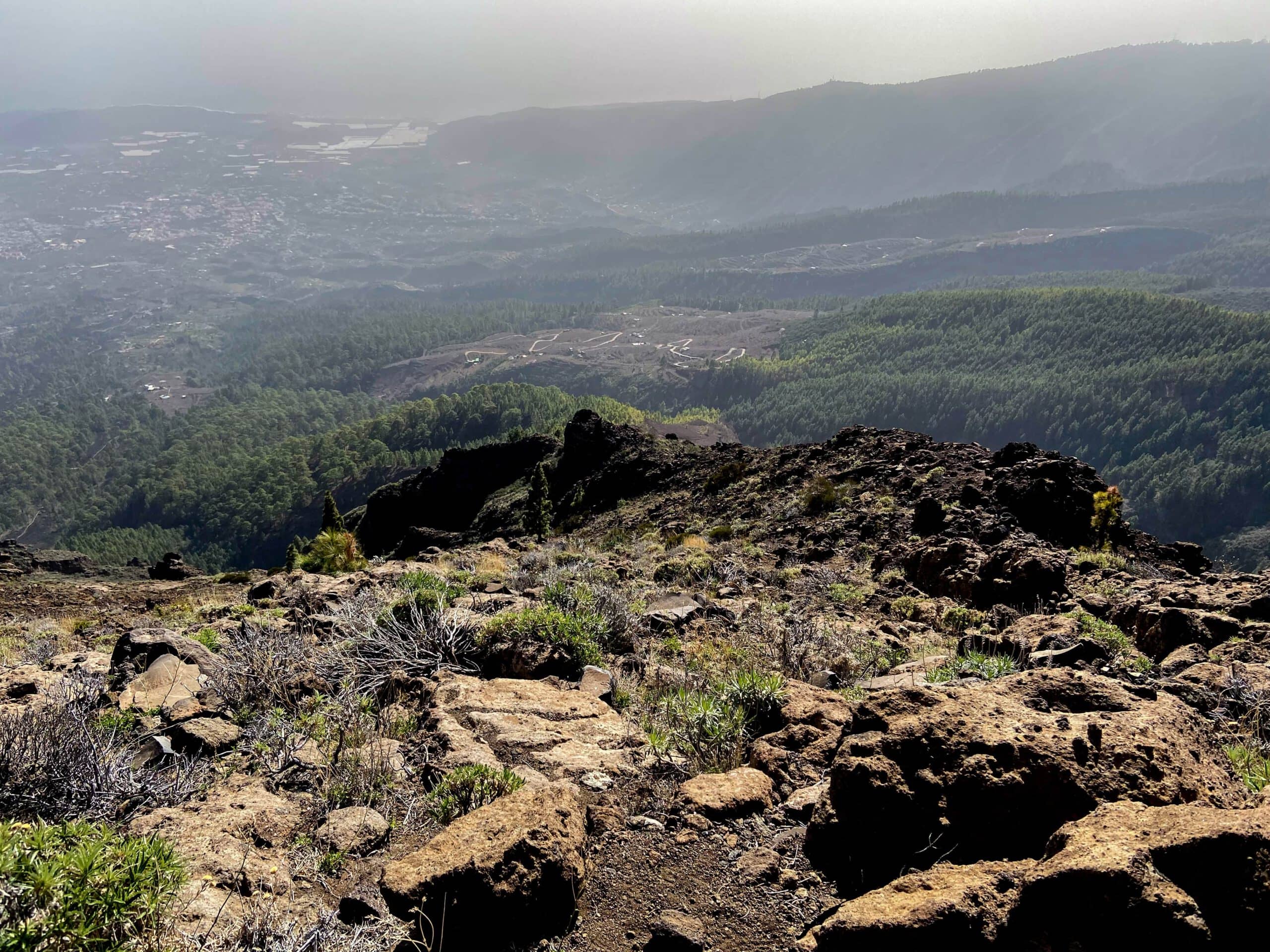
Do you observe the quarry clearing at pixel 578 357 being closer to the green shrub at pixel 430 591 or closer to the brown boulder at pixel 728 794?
the green shrub at pixel 430 591

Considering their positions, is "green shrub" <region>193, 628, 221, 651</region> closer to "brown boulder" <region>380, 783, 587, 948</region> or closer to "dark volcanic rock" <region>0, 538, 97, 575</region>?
A: "brown boulder" <region>380, 783, 587, 948</region>

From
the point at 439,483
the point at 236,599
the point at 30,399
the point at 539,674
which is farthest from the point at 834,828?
the point at 30,399

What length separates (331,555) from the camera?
21.0m

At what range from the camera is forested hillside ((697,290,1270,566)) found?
331 feet

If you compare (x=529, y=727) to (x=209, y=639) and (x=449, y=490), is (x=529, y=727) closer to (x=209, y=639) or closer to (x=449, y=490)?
(x=209, y=639)

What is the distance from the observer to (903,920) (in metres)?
2.21

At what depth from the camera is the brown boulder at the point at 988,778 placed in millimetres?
→ 2727

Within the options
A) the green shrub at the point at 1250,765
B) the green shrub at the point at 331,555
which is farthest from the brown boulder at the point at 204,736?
the green shrub at the point at 331,555

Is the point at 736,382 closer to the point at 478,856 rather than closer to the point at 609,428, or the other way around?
the point at 609,428

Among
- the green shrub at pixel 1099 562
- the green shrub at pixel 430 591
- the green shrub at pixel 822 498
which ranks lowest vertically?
the green shrub at pixel 822 498

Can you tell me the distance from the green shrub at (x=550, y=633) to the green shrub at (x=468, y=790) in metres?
2.16

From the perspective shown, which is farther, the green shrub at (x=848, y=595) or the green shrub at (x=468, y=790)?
the green shrub at (x=848, y=595)

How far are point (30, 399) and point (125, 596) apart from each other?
223943mm

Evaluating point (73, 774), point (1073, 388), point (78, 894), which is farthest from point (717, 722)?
point (1073, 388)
